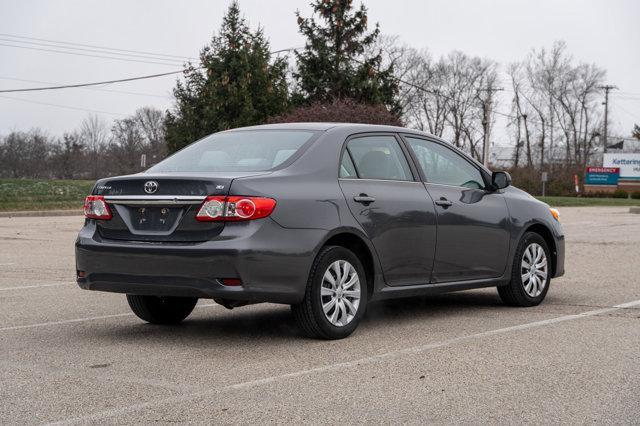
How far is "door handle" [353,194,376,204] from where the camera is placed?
7252 mm

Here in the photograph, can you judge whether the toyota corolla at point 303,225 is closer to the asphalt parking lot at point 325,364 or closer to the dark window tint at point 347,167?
the dark window tint at point 347,167

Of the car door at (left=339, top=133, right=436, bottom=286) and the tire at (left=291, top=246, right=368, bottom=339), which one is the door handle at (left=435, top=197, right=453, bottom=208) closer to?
the car door at (left=339, top=133, right=436, bottom=286)

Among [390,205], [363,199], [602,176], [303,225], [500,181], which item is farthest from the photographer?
[602,176]

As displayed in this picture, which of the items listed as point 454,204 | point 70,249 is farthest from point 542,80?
point 454,204

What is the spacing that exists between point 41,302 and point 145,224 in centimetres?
294

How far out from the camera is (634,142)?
392ft

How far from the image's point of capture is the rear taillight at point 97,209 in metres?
7.04

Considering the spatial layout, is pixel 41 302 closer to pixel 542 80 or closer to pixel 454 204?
pixel 454 204

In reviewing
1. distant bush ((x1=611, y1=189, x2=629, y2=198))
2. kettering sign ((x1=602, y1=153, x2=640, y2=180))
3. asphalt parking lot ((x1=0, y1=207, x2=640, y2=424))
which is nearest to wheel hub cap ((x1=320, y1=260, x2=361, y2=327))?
asphalt parking lot ((x1=0, y1=207, x2=640, y2=424))

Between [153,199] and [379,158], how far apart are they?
2020mm

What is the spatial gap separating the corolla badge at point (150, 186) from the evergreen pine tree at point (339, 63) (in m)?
43.7

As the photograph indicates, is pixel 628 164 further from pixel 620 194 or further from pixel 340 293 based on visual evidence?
pixel 340 293

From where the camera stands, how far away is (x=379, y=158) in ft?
25.7

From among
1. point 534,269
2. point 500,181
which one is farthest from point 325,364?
point 534,269
